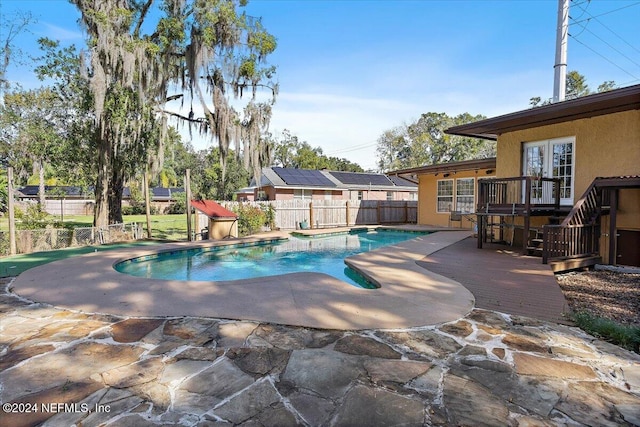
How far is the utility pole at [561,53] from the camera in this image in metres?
10.1

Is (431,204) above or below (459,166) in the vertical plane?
below

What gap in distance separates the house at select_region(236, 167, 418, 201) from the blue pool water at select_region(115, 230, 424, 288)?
859 cm

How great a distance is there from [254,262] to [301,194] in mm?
12810

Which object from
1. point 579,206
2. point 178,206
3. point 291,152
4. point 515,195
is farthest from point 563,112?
point 291,152

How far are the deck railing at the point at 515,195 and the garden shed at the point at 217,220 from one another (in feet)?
26.9

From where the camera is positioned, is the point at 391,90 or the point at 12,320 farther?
the point at 391,90

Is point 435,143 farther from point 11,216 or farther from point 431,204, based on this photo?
point 11,216

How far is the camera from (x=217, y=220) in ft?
38.6

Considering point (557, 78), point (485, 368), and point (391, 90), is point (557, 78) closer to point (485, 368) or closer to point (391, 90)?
point (485, 368)

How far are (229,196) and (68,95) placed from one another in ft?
53.9

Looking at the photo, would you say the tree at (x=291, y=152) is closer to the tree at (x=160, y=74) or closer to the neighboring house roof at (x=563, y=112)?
the tree at (x=160, y=74)

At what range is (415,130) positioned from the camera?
35.8 m

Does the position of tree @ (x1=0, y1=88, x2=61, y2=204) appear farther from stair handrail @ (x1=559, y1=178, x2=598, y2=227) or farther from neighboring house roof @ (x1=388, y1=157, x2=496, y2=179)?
stair handrail @ (x1=559, y1=178, x2=598, y2=227)

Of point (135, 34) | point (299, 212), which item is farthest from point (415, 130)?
point (135, 34)
